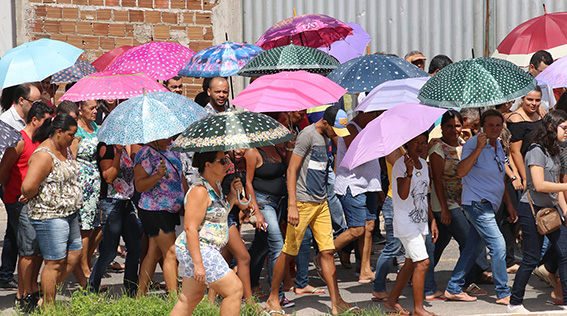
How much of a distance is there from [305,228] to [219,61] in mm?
2216

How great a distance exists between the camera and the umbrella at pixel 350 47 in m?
10.9

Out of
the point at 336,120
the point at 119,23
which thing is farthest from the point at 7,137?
the point at 119,23

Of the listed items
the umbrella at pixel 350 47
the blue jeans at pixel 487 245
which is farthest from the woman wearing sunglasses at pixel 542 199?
the umbrella at pixel 350 47

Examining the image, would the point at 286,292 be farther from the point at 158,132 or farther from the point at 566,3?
the point at 566,3

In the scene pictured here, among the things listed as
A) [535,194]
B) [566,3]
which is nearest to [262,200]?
[535,194]

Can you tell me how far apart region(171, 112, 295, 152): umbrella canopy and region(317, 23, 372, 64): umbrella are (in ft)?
14.9

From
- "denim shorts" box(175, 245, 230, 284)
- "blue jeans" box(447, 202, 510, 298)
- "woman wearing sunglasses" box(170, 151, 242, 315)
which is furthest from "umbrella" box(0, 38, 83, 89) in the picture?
"blue jeans" box(447, 202, 510, 298)

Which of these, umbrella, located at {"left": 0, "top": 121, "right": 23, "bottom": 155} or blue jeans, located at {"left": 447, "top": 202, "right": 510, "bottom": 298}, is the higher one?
umbrella, located at {"left": 0, "top": 121, "right": 23, "bottom": 155}

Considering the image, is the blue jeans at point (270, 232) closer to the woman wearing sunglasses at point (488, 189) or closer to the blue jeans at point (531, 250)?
the woman wearing sunglasses at point (488, 189)

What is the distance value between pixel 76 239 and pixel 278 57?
2.72m

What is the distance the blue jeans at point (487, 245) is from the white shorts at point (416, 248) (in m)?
0.82

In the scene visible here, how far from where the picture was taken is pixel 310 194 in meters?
7.70

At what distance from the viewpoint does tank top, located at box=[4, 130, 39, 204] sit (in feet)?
25.4

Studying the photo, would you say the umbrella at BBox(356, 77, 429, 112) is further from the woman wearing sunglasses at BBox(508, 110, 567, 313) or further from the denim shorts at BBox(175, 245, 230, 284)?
the denim shorts at BBox(175, 245, 230, 284)
